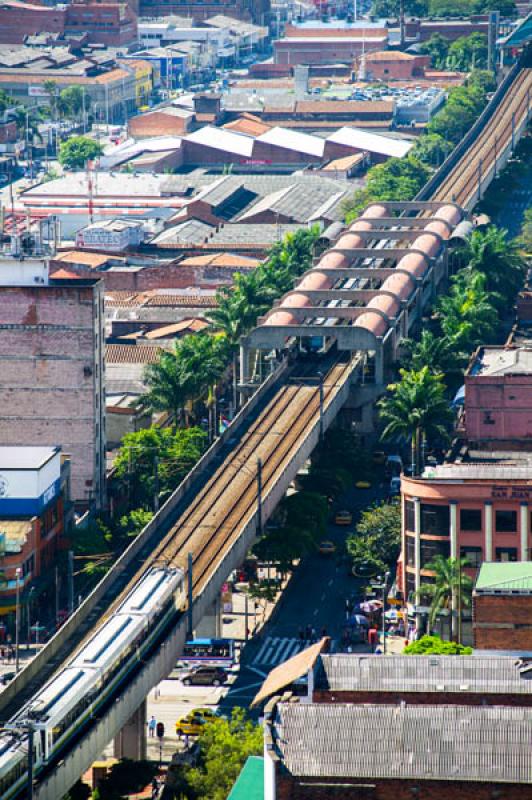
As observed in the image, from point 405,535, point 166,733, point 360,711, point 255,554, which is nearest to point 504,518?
point 405,535

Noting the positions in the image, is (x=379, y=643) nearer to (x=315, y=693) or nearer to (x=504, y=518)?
(x=504, y=518)

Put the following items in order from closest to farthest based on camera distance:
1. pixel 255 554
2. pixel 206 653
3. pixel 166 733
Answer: pixel 166 733
pixel 206 653
pixel 255 554

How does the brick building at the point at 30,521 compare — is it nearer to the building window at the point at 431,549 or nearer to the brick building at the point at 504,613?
the building window at the point at 431,549

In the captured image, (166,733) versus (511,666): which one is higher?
(511,666)

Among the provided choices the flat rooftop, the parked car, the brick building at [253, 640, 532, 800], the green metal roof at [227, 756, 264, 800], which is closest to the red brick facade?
the brick building at [253, 640, 532, 800]

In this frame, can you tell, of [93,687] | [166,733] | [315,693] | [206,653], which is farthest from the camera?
[206,653]

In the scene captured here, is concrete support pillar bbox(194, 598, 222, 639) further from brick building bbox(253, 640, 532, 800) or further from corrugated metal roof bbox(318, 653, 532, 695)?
brick building bbox(253, 640, 532, 800)

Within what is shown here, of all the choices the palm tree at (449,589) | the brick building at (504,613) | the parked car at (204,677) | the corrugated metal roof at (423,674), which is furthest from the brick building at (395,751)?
the palm tree at (449,589)
